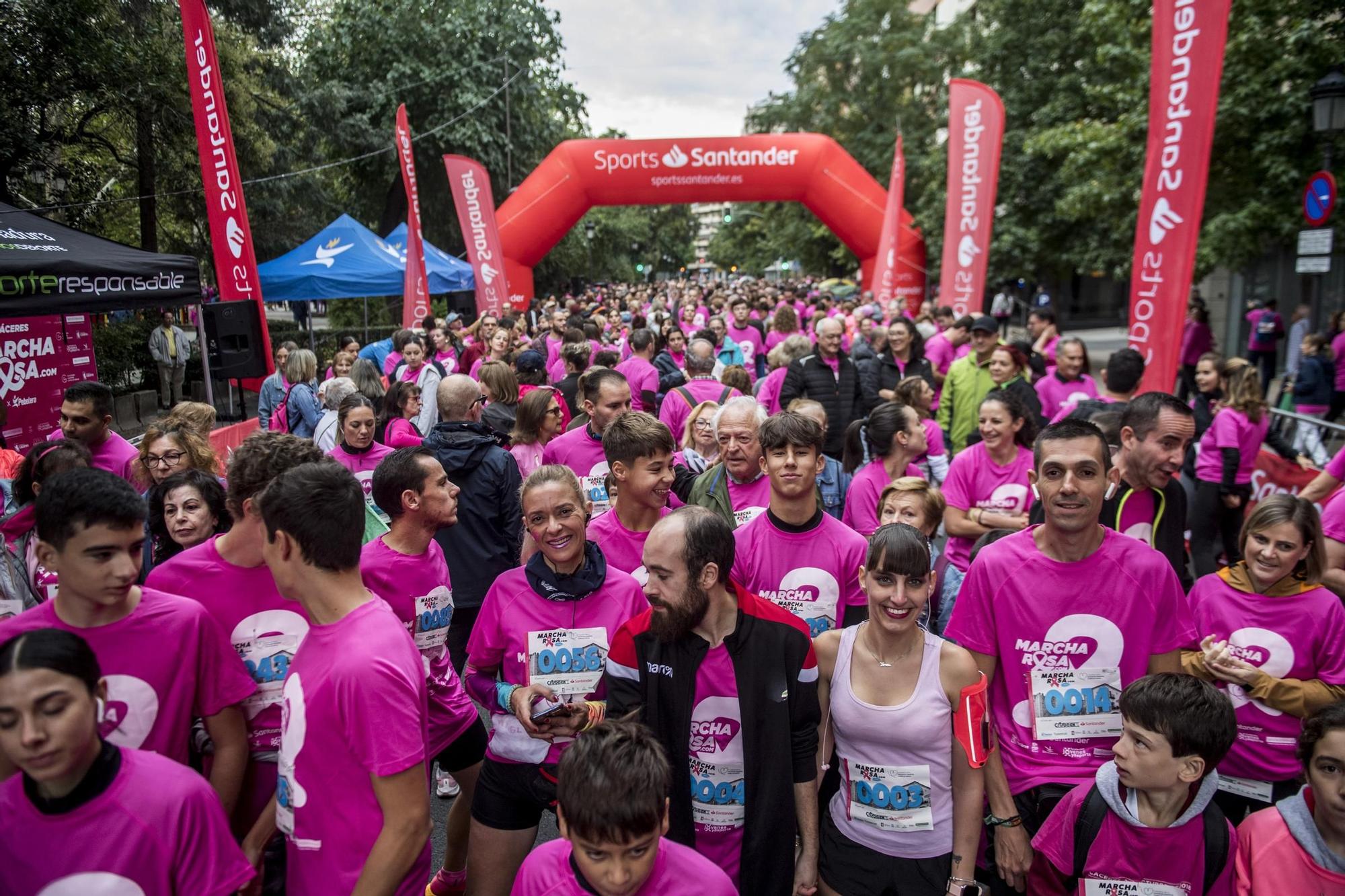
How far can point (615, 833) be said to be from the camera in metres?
2.00

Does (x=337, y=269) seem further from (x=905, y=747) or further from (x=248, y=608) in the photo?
(x=905, y=747)

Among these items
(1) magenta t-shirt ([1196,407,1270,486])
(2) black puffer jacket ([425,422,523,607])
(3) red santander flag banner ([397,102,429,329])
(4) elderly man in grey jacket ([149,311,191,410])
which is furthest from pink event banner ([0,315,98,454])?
(1) magenta t-shirt ([1196,407,1270,486])

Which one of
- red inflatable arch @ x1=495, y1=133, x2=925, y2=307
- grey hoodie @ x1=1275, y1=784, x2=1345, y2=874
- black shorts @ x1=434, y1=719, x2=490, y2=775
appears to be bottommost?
black shorts @ x1=434, y1=719, x2=490, y2=775

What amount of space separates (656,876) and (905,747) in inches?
34.8

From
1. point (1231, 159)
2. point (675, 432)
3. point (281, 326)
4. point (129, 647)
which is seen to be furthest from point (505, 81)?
point (129, 647)

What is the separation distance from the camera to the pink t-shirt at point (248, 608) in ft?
9.14

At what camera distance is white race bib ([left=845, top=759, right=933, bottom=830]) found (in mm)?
2645

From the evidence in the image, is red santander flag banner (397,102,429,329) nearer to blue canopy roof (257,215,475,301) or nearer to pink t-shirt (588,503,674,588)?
blue canopy roof (257,215,475,301)

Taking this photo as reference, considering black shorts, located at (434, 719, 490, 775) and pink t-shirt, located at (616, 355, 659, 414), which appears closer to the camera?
black shorts, located at (434, 719, 490, 775)

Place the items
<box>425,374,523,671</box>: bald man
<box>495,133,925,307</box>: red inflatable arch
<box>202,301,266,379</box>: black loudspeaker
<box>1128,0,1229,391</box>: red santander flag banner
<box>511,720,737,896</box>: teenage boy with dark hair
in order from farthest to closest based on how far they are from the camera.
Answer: <box>495,133,925,307</box>: red inflatable arch → <box>202,301,266,379</box>: black loudspeaker → <box>1128,0,1229,391</box>: red santander flag banner → <box>425,374,523,671</box>: bald man → <box>511,720,737,896</box>: teenage boy with dark hair

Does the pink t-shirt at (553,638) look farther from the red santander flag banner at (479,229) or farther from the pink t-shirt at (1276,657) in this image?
the red santander flag banner at (479,229)

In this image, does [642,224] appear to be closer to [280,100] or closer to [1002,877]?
[280,100]

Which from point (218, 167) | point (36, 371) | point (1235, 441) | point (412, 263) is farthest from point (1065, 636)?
point (412, 263)

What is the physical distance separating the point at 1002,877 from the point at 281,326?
24.1 m
